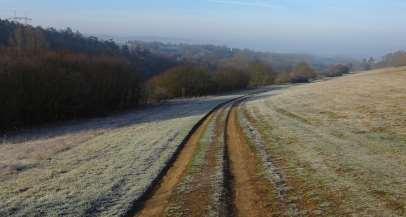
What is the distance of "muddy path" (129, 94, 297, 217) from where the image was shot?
1307 cm

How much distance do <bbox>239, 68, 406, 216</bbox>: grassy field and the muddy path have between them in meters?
0.40

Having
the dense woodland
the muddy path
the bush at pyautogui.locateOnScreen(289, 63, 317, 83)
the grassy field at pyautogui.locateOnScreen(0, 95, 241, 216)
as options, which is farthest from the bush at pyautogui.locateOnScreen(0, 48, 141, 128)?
the bush at pyautogui.locateOnScreen(289, 63, 317, 83)

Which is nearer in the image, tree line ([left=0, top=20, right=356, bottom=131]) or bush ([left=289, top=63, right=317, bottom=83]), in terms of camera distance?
tree line ([left=0, top=20, right=356, bottom=131])

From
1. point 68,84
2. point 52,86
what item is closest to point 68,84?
point 68,84

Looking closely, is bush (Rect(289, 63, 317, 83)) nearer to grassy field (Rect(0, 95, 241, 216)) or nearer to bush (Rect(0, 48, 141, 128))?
bush (Rect(0, 48, 141, 128))

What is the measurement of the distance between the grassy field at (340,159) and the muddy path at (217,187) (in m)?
0.40

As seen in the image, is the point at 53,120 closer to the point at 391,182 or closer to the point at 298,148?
the point at 298,148

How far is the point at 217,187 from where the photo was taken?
15.5 metres

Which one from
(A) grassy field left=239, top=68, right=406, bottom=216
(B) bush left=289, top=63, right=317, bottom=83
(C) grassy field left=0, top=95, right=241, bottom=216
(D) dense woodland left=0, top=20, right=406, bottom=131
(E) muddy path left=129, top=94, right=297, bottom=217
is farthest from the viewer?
(B) bush left=289, top=63, right=317, bottom=83

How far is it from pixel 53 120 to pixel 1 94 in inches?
306

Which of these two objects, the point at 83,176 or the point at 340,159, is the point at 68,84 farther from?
the point at 340,159

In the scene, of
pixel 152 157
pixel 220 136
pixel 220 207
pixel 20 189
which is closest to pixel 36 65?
pixel 220 136

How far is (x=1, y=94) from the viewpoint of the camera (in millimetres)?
51375

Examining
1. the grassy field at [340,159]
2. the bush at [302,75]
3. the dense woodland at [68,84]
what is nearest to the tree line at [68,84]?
the dense woodland at [68,84]
